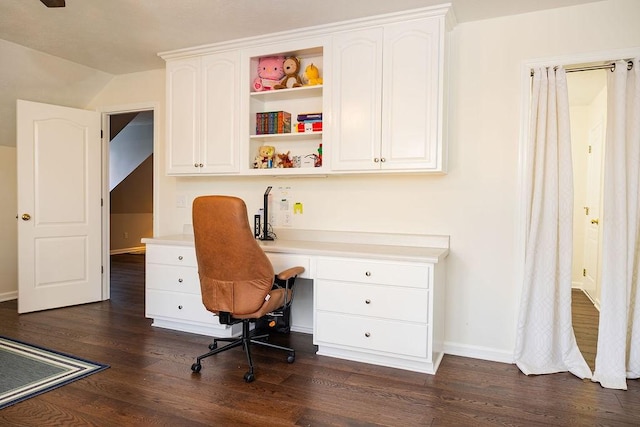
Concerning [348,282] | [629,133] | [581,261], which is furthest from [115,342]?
[581,261]

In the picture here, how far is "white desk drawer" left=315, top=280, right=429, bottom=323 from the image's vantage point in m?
2.72

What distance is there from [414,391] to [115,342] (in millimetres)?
2241

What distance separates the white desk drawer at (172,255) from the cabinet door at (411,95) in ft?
5.44

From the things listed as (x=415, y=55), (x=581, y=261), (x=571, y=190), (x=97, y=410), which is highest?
(x=415, y=55)

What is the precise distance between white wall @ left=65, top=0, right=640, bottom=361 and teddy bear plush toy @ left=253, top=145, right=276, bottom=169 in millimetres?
929

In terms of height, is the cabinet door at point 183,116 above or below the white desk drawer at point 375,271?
above

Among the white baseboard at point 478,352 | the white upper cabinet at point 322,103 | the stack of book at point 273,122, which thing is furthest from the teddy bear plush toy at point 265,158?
the white baseboard at point 478,352

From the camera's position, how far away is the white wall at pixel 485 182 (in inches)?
114

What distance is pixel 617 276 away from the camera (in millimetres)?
2656

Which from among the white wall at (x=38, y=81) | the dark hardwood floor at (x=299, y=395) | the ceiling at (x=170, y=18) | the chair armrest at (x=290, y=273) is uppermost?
the ceiling at (x=170, y=18)

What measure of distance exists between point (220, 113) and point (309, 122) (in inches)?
30.4

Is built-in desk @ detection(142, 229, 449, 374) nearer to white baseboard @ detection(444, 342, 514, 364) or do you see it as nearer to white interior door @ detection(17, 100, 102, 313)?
white baseboard @ detection(444, 342, 514, 364)

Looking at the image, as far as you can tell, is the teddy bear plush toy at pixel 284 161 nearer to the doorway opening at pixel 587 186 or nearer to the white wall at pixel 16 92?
the white wall at pixel 16 92

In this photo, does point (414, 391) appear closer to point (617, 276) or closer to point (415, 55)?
point (617, 276)
